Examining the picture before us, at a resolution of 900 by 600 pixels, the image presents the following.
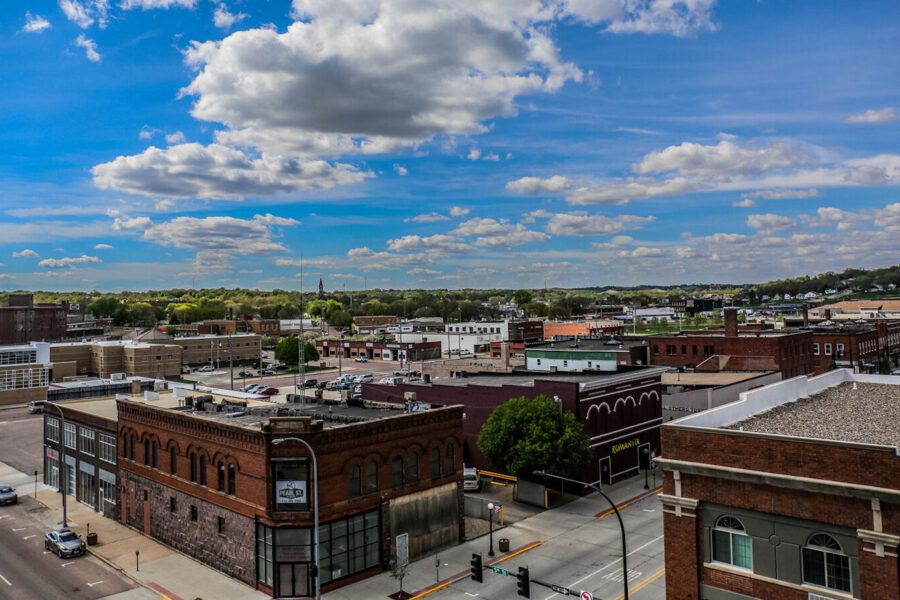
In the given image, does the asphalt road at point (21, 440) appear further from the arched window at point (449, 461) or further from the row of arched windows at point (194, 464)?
the arched window at point (449, 461)

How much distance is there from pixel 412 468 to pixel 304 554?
716cm

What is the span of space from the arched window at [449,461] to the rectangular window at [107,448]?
75.4 feet

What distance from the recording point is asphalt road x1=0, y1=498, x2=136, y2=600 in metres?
28.6

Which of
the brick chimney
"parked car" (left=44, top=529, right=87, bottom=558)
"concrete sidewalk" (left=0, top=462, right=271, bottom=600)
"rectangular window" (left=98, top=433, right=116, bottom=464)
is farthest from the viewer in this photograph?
the brick chimney

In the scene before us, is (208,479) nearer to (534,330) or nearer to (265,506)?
(265,506)

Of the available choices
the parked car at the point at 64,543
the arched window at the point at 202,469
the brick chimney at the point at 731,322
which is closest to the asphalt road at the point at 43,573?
the parked car at the point at 64,543

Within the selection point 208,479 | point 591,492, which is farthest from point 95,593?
point 591,492

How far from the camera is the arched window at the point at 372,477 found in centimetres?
3018

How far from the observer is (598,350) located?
6291cm

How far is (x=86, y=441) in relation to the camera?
43281mm

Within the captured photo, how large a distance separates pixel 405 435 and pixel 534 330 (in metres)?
102

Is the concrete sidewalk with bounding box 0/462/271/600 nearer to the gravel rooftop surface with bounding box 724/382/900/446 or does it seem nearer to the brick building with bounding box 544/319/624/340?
the gravel rooftop surface with bounding box 724/382/900/446

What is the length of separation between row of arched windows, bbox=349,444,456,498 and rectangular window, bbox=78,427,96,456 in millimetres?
23992

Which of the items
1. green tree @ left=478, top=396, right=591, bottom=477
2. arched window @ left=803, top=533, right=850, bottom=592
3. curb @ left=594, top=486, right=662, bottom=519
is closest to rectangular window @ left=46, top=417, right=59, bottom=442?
green tree @ left=478, top=396, right=591, bottom=477
